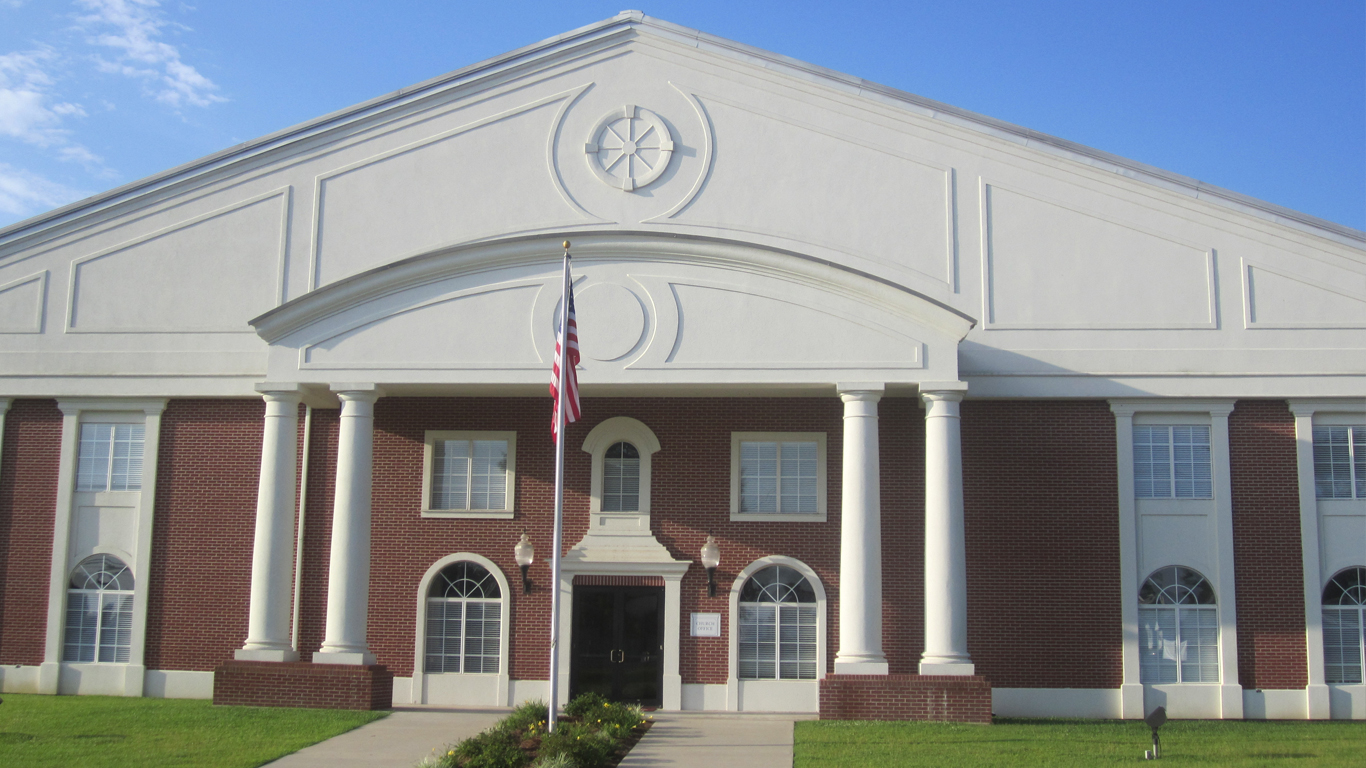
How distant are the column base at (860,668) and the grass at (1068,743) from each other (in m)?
0.80

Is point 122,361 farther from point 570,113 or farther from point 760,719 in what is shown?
A: point 760,719

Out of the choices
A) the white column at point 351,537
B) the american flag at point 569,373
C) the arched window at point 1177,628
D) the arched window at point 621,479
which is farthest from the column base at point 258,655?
the arched window at point 1177,628

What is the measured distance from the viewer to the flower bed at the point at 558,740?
14.7m

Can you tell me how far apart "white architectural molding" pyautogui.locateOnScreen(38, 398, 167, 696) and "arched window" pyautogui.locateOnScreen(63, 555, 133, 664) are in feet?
0.49

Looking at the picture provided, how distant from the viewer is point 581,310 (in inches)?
815

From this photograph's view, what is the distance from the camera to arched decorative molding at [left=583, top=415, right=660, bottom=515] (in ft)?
73.5

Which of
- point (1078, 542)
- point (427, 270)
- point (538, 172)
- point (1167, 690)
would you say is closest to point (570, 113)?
point (538, 172)

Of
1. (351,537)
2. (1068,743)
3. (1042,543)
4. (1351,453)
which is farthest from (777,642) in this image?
(1351,453)

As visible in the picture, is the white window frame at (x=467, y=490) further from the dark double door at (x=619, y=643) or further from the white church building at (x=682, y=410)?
the dark double door at (x=619, y=643)

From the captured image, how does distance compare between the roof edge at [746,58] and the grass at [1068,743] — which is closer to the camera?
the grass at [1068,743]

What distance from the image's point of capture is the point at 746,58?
22844mm

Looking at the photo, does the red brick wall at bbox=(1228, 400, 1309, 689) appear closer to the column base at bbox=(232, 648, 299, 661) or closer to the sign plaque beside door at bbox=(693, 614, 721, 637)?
the sign plaque beside door at bbox=(693, 614, 721, 637)

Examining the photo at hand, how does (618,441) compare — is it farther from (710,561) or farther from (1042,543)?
(1042,543)

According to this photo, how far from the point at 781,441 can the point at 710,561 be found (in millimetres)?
2520
